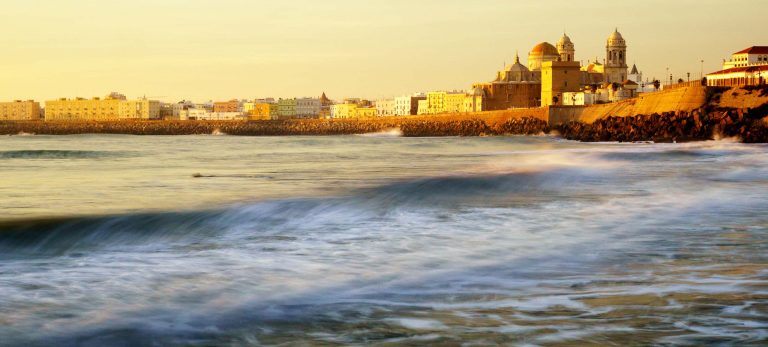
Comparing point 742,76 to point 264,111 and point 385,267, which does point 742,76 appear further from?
point 264,111

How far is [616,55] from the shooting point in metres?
103

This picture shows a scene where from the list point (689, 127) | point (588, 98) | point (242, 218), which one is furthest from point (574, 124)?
point (242, 218)

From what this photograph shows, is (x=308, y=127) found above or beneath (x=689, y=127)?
beneath

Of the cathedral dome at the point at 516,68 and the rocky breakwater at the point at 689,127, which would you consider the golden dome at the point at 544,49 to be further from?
the rocky breakwater at the point at 689,127

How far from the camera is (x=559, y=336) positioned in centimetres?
593

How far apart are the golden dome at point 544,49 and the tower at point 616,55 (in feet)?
19.4

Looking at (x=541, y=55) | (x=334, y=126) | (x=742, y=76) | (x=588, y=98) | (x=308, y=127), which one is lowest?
(x=308, y=127)

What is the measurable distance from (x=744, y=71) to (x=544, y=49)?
42477 millimetres

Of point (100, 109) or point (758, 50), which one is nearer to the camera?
point (758, 50)

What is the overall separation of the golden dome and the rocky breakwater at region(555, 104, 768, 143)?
52563 millimetres

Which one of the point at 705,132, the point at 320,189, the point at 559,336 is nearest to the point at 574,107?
the point at 705,132

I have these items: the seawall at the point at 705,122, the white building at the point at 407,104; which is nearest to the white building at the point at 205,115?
the white building at the point at 407,104

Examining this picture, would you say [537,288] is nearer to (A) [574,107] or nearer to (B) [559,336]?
(B) [559,336]

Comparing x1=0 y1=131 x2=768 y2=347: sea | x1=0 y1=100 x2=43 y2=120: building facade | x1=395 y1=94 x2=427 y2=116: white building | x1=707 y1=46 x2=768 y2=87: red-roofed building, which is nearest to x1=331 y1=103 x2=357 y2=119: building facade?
x1=395 y1=94 x2=427 y2=116: white building
